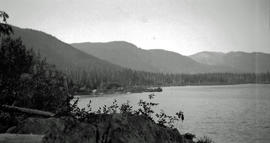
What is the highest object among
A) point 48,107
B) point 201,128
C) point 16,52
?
point 16,52

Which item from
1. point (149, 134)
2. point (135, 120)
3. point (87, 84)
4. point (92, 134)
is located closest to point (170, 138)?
point (149, 134)

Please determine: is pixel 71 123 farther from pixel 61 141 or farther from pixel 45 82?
pixel 45 82

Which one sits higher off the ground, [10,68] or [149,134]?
[10,68]

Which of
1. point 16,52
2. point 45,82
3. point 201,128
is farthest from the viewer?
point 201,128

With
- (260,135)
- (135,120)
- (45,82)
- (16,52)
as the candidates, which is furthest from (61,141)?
(260,135)

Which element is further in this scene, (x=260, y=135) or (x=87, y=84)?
(x=87, y=84)

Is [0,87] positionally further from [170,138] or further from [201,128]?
[201,128]

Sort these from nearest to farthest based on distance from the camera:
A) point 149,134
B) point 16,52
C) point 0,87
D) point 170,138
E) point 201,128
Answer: point 149,134, point 170,138, point 0,87, point 16,52, point 201,128
